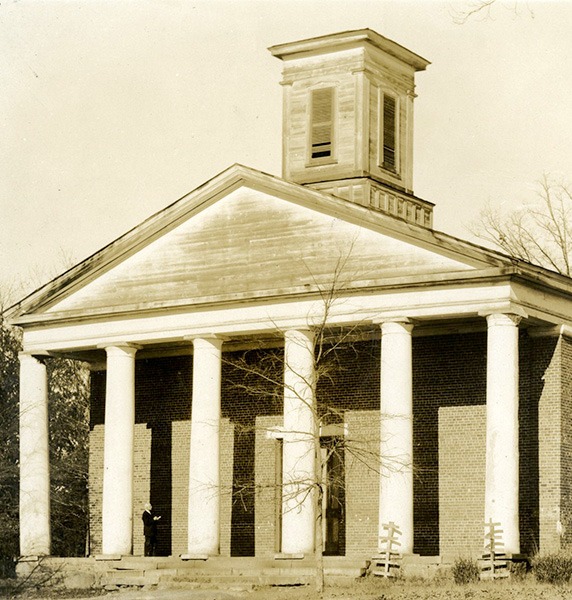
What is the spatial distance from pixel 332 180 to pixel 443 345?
17.2 feet

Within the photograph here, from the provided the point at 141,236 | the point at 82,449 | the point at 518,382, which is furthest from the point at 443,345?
the point at 82,449

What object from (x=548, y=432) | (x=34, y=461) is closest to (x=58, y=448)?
(x=34, y=461)

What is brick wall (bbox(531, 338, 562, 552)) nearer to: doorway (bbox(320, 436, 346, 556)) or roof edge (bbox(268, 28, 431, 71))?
doorway (bbox(320, 436, 346, 556))

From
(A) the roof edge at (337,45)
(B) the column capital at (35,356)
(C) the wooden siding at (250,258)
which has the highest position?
(A) the roof edge at (337,45)

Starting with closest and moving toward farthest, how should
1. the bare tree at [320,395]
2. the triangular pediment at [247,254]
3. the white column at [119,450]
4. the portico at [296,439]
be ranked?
the bare tree at [320,395] → the portico at [296,439] → the triangular pediment at [247,254] → the white column at [119,450]

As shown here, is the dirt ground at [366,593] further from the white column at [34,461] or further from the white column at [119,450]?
the white column at [34,461]

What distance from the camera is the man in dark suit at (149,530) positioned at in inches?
1495

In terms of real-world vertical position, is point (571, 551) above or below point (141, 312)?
below

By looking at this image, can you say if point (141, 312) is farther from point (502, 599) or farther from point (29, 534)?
point (502, 599)

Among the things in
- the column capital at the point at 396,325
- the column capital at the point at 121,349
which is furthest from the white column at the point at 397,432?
the column capital at the point at 121,349

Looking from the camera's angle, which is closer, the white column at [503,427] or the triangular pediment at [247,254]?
the white column at [503,427]

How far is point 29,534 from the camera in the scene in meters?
38.0

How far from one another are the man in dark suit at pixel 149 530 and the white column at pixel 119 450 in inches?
45.4

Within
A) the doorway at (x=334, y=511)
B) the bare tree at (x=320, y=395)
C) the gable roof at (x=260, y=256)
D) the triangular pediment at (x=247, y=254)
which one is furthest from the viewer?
the doorway at (x=334, y=511)
